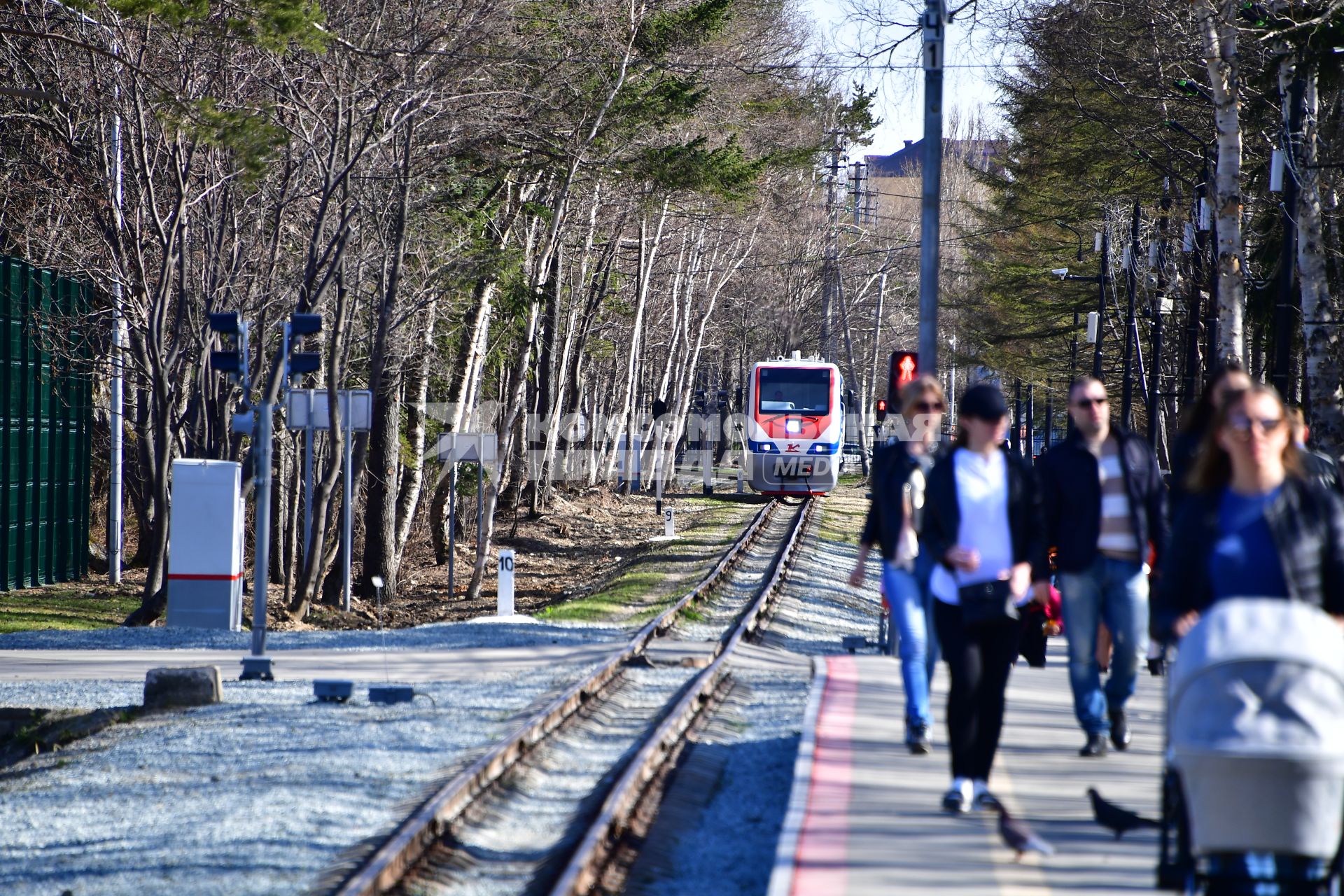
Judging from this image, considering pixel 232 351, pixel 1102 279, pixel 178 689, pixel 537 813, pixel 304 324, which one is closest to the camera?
pixel 537 813

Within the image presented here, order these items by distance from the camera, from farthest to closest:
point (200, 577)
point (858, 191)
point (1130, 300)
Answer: point (858, 191) < point (1130, 300) < point (200, 577)

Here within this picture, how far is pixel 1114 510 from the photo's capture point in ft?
25.1

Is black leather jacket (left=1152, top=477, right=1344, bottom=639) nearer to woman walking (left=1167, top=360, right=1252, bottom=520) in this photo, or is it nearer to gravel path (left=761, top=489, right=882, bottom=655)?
woman walking (left=1167, top=360, right=1252, bottom=520)

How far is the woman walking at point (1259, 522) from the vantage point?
4.63 meters

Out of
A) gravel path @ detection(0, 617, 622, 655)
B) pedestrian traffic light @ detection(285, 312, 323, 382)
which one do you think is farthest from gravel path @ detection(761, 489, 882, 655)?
pedestrian traffic light @ detection(285, 312, 323, 382)

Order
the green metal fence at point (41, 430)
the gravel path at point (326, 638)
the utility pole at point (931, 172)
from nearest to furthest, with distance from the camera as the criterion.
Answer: the utility pole at point (931, 172) → the gravel path at point (326, 638) → the green metal fence at point (41, 430)

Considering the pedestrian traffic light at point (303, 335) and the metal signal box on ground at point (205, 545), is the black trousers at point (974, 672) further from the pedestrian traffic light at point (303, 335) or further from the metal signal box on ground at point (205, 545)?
the metal signal box on ground at point (205, 545)

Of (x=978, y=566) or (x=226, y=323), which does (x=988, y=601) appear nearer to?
(x=978, y=566)

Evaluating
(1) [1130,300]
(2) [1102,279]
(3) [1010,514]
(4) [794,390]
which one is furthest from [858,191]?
(3) [1010,514]

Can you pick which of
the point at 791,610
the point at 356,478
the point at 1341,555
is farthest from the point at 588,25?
the point at 1341,555

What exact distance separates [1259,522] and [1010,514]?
75.3 inches

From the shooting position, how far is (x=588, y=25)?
931 inches

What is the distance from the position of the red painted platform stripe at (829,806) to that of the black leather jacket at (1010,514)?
126 cm

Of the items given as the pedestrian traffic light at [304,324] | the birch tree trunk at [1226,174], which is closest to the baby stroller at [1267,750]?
the pedestrian traffic light at [304,324]
